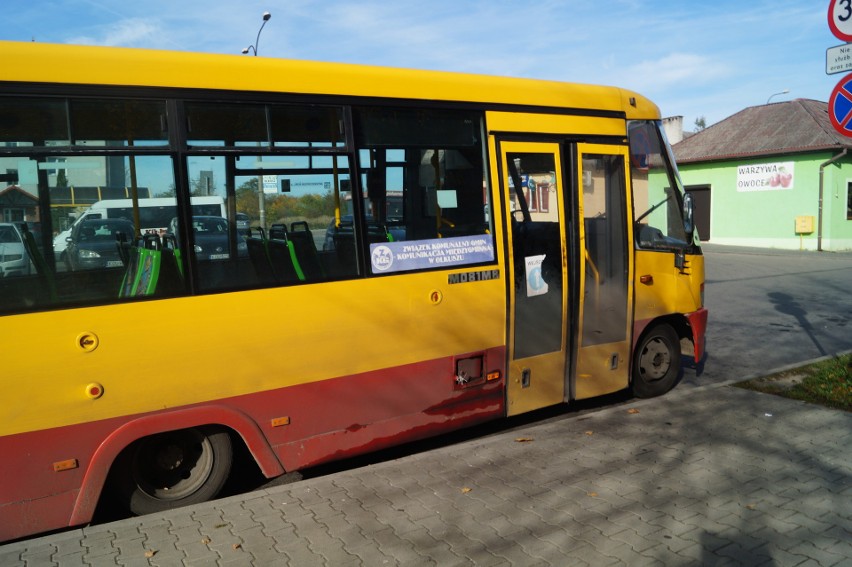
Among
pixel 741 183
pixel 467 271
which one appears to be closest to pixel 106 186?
pixel 467 271

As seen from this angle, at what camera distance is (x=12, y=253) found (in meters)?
Answer: 3.98

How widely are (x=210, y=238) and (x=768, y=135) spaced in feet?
101

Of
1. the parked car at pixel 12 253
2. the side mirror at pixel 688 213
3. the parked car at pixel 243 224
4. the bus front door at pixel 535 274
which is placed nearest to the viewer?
the parked car at pixel 12 253

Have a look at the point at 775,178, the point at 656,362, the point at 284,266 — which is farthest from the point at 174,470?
the point at 775,178

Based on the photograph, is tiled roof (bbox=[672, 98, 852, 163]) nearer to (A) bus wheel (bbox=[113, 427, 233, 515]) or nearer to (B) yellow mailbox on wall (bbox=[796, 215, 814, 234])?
(B) yellow mailbox on wall (bbox=[796, 215, 814, 234])

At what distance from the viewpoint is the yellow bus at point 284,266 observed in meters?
4.02

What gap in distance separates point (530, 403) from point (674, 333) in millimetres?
2206

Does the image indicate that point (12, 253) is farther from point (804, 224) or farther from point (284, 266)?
point (804, 224)

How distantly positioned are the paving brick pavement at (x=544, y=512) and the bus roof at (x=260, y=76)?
2.74m

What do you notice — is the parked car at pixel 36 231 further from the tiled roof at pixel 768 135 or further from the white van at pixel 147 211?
the tiled roof at pixel 768 135

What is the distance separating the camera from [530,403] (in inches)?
242

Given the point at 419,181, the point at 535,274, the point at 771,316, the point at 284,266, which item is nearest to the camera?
the point at 284,266

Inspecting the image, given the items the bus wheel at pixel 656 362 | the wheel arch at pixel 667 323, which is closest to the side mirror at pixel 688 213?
the wheel arch at pixel 667 323

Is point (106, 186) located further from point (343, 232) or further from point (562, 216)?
point (562, 216)
